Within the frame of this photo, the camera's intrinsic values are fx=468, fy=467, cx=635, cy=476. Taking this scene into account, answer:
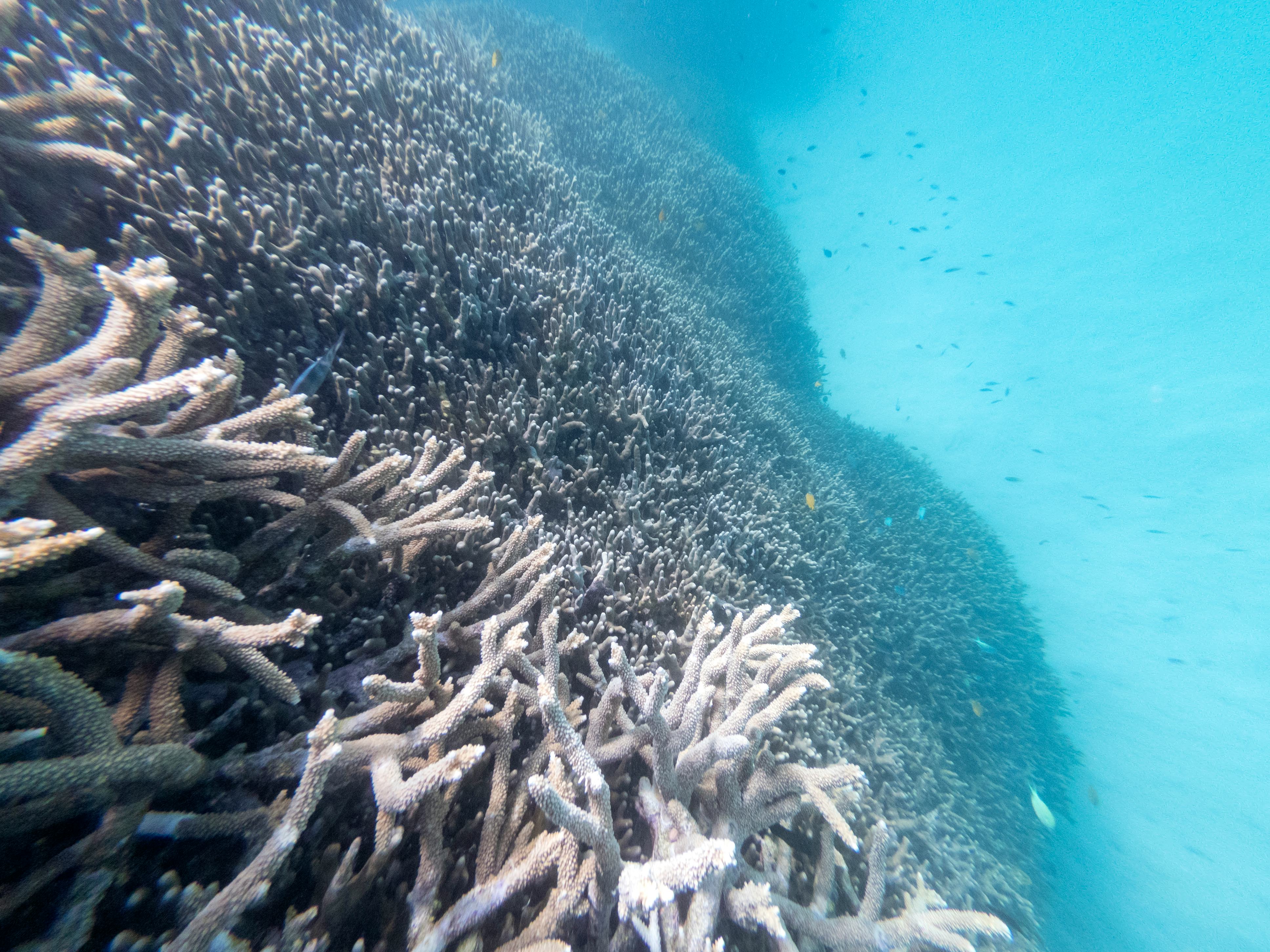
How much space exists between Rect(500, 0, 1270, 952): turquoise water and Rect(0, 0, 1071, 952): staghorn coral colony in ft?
27.6

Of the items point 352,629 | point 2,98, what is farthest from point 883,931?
point 2,98

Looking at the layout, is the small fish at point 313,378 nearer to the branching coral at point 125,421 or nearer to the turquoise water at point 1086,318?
the branching coral at point 125,421

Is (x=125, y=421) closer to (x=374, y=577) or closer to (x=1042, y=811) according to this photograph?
(x=374, y=577)

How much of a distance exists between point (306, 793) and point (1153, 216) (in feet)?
131

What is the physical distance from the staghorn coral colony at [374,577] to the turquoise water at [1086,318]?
8.42 meters

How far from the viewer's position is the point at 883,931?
2.06 m

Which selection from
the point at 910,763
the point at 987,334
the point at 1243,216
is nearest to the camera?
the point at 910,763

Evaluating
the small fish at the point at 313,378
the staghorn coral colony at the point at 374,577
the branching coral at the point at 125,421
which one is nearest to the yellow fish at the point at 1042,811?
the staghorn coral colony at the point at 374,577

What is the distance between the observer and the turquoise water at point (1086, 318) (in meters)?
12.7

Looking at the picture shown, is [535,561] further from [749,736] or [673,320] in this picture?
[673,320]

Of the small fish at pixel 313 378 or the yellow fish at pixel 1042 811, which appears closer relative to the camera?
the small fish at pixel 313 378

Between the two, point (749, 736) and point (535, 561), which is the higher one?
point (535, 561)

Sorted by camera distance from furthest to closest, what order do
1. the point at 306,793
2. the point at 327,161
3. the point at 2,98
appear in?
1. the point at 327,161
2. the point at 2,98
3. the point at 306,793

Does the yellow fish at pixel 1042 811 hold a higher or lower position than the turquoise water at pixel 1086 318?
lower
